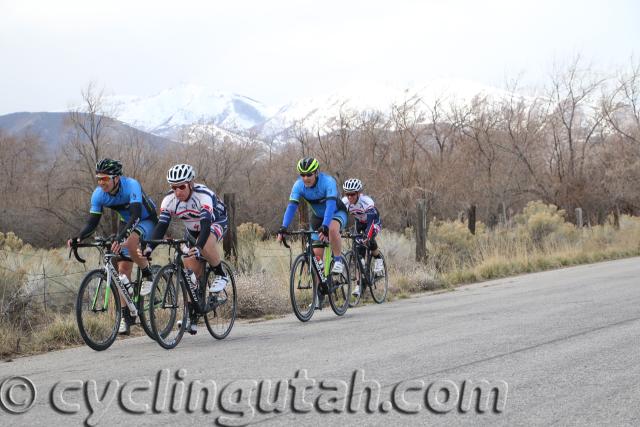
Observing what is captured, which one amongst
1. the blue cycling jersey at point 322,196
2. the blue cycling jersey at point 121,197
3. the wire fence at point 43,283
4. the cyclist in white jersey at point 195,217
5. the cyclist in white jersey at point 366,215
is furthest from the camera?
the cyclist in white jersey at point 366,215

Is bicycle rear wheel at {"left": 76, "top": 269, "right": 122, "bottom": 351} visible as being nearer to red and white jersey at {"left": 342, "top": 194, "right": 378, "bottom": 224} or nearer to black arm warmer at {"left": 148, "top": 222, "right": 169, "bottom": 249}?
black arm warmer at {"left": 148, "top": 222, "right": 169, "bottom": 249}

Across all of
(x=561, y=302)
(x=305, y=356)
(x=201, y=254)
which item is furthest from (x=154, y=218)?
(x=561, y=302)

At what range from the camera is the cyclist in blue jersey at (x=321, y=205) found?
11539 millimetres

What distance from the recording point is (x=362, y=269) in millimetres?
13797

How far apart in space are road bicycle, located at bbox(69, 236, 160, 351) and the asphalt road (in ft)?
0.73

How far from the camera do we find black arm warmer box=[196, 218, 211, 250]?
9336mm

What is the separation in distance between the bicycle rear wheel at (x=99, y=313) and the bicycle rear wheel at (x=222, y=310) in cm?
106

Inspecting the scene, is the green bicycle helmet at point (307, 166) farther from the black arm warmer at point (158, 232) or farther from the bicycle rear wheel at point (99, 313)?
the bicycle rear wheel at point (99, 313)

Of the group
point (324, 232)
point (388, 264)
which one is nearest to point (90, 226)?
point (324, 232)

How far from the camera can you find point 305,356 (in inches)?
321

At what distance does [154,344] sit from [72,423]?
4031mm

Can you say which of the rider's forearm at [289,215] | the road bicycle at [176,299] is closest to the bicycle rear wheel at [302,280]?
the rider's forearm at [289,215]

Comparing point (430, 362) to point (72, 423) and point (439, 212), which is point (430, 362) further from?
point (439, 212)

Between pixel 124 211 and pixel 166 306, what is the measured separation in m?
1.62
